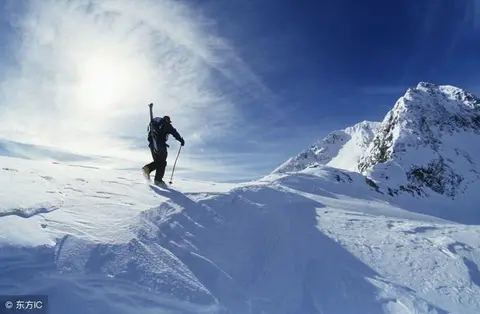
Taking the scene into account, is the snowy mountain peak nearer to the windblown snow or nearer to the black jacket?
the windblown snow

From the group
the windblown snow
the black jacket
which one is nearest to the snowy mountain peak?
the windblown snow

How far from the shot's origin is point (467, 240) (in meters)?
11.9

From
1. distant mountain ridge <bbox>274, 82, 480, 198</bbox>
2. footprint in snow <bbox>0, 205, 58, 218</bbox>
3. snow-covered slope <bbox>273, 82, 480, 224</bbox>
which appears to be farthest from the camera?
distant mountain ridge <bbox>274, 82, 480, 198</bbox>

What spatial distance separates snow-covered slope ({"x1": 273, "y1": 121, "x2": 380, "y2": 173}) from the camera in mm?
149637

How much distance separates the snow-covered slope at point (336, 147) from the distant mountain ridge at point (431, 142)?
63.8m

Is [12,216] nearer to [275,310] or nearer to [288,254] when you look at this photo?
[275,310]

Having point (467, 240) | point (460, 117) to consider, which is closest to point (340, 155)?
point (460, 117)

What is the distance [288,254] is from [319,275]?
968mm

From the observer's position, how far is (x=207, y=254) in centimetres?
812

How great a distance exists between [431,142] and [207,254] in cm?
6802

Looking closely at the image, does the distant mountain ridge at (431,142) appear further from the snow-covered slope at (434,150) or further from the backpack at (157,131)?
the backpack at (157,131)

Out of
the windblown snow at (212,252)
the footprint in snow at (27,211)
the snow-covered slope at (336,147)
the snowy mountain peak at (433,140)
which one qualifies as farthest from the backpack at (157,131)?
the snow-covered slope at (336,147)

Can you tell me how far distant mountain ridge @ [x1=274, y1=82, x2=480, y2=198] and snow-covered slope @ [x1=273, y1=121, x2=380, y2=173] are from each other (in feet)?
209

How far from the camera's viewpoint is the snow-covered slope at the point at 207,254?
6.07 meters
